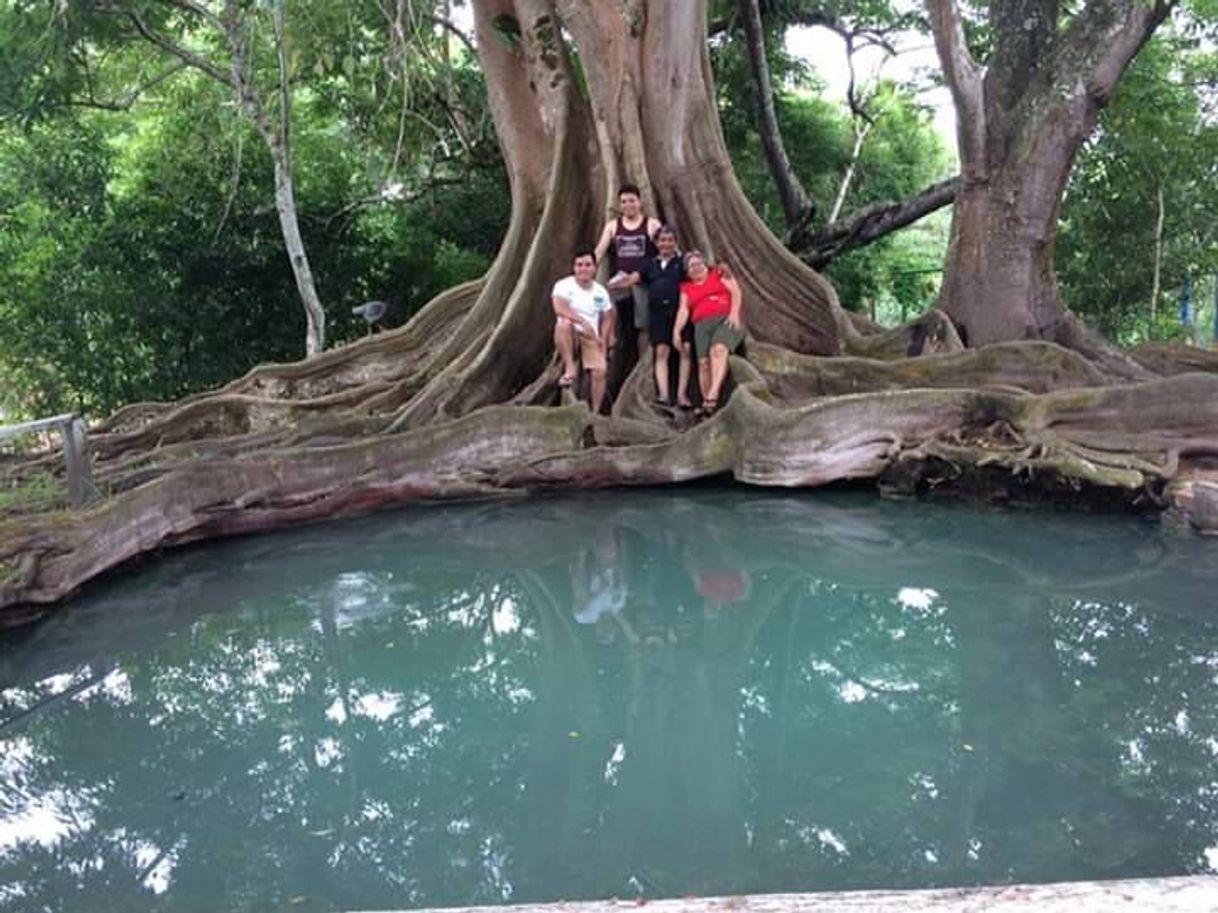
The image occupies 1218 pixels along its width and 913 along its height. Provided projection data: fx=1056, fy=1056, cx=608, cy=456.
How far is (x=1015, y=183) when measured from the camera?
23.2 feet

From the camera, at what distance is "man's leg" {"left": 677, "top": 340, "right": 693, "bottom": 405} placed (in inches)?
277

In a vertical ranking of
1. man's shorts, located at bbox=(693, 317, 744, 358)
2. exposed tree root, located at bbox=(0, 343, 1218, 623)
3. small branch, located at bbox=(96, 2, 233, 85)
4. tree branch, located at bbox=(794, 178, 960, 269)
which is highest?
small branch, located at bbox=(96, 2, 233, 85)

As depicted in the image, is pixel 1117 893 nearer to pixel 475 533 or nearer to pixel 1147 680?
pixel 1147 680

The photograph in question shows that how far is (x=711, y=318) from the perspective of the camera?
684 cm

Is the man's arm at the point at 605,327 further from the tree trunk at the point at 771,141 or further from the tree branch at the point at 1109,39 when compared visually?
the tree trunk at the point at 771,141

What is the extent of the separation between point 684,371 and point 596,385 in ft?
1.97

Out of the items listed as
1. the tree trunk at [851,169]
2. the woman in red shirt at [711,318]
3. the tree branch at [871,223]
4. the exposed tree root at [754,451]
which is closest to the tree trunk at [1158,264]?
the tree branch at [871,223]

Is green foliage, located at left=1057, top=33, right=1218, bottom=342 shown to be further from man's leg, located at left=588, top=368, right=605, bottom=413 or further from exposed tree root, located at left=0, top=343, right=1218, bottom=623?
man's leg, located at left=588, top=368, right=605, bottom=413

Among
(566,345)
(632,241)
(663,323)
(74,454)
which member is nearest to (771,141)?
(632,241)

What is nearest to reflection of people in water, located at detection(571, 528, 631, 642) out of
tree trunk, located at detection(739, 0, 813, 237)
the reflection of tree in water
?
the reflection of tree in water

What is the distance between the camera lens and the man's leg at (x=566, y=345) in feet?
22.8

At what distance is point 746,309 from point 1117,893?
20.7 ft

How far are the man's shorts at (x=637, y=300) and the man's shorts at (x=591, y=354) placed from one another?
1.24ft

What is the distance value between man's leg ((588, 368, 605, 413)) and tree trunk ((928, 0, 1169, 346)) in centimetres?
255
